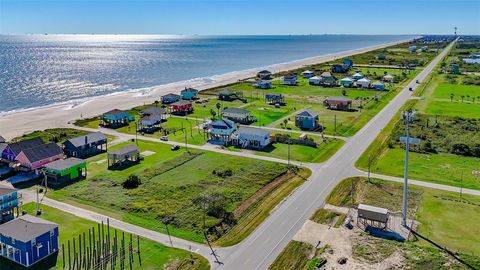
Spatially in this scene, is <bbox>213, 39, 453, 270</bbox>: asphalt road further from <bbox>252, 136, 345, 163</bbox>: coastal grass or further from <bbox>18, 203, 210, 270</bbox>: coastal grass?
<bbox>18, 203, 210, 270</bbox>: coastal grass

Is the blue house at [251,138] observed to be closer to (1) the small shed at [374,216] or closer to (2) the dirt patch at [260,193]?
(2) the dirt patch at [260,193]

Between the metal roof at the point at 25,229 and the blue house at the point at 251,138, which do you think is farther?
the blue house at the point at 251,138

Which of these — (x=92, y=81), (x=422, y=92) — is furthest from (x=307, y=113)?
(x=92, y=81)

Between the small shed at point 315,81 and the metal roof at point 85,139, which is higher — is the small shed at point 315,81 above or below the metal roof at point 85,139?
above

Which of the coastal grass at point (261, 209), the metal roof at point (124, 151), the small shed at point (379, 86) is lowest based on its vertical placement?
the coastal grass at point (261, 209)

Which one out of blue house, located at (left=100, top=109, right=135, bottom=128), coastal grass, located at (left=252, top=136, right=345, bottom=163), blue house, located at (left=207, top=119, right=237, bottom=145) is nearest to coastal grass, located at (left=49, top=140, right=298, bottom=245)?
coastal grass, located at (left=252, top=136, right=345, bottom=163)

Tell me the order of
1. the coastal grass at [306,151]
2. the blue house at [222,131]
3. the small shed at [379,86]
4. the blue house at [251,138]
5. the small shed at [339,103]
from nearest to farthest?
the coastal grass at [306,151] → the blue house at [251,138] → the blue house at [222,131] → the small shed at [339,103] → the small shed at [379,86]

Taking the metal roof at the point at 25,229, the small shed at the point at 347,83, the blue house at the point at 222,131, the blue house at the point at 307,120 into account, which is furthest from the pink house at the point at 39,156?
the small shed at the point at 347,83
